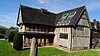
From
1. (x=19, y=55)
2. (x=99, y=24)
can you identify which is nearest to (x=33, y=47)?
(x=19, y=55)

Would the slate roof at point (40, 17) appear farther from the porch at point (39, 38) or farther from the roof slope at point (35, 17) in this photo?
the porch at point (39, 38)

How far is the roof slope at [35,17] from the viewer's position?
28.5 meters

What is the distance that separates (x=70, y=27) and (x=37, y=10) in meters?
11.2

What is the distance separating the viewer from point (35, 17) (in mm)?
30266

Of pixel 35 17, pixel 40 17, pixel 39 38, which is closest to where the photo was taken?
pixel 39 38

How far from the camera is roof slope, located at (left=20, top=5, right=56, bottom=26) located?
1122 inches

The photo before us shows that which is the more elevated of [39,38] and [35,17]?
[35,17]

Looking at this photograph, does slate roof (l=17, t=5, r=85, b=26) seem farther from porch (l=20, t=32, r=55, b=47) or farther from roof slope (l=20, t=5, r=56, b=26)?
porch (l=20, t=32, r=55, b=47)

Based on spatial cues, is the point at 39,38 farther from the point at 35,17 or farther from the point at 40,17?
the point at 40,17

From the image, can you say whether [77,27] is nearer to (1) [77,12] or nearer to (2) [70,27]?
(2) [70,27]

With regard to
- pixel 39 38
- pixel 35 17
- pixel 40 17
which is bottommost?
pixel 39 38

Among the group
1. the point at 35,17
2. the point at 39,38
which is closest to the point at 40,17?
the point at 35,17

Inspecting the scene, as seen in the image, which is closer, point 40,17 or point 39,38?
point 39,38

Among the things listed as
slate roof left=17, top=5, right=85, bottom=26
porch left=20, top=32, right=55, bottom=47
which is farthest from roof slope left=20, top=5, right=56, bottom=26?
porch left=20, top=32, right=55, bottom=47
